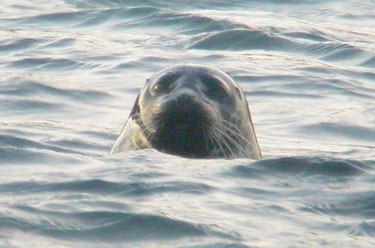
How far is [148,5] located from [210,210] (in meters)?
12.8

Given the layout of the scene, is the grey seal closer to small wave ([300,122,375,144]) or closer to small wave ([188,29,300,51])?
small wave ([300,122,375,144])

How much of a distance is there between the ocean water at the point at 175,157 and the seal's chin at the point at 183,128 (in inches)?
5.9

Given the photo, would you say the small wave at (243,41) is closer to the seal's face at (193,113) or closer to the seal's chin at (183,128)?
the seal's face at (193,113)

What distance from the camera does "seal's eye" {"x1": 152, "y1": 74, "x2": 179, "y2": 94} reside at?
7.68 metres

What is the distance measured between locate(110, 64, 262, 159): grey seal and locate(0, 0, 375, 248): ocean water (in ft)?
0.54

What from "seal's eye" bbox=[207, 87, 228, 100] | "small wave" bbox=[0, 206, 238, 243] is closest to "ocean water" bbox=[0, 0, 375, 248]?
"small wave" bbox=[0, 206, 238, 243]

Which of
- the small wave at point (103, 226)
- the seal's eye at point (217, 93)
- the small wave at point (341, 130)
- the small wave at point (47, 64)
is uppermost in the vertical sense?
the seal's eye at point (217, 93)

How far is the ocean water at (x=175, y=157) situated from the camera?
18.4ft

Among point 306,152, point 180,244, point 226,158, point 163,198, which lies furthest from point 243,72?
point 180,244

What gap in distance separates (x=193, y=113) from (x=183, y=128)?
0.11 metres

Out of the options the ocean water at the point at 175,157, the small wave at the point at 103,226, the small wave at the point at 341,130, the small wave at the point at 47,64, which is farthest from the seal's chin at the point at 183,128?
the small wave at the point at 47,64

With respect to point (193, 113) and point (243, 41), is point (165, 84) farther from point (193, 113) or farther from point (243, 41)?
point (243, 41)

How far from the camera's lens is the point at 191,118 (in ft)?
24.1

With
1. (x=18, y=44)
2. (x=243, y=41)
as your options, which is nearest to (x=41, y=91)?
(x=18, y=44)
